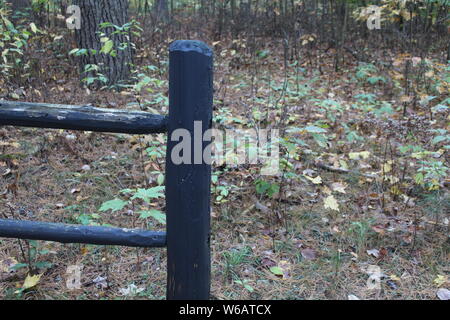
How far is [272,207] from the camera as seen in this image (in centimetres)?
354

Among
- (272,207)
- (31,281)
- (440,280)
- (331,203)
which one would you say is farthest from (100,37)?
(440,280)

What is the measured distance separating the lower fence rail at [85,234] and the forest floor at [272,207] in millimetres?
684

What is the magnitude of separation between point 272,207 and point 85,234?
71.0 inches

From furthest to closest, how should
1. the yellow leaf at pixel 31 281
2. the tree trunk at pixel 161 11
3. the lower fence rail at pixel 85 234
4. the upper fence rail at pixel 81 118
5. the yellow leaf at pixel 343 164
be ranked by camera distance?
the tree trunk at pixel 161 11, the yellow leaf at pixel 343 164, the yellow leaf at pixel 31 281, the lower fence rail at pixel 85 234, the upper fence rail at pixel 81 118

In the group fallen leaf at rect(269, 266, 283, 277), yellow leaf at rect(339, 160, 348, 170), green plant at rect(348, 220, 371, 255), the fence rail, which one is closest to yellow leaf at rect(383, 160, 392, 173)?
yellow leaf at rect(339, 160, 348, 170)

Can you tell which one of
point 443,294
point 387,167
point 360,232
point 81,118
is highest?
point 81,118

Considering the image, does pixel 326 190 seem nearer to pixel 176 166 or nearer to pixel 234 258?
pixel 234 258

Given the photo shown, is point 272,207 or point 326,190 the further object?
point 326,190

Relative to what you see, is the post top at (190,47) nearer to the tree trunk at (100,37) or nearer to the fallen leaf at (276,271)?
the fallen leaf at (276,271)

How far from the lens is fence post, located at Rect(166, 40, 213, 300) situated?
189 cm

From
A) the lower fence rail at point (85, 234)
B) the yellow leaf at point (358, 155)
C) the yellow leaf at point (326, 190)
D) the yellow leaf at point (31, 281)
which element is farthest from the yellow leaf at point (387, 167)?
the yellow leaf at point (31, 281)

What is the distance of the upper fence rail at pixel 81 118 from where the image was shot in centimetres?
198

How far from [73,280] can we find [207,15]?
767 centimetres

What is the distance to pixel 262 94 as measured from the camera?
238 inches
